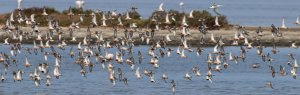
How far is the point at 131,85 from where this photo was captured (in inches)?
2250

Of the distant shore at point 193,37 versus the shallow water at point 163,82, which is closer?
the shallow water at point 163,82

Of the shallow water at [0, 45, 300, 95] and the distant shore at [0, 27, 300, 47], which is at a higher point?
the distant shore at [0, 27, 300, 47]

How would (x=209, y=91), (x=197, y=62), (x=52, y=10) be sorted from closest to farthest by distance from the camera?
(x=209, y=91), (x=197, y=62), (x=52, y=10)

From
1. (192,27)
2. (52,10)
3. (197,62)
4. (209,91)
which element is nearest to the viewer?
(209,91)

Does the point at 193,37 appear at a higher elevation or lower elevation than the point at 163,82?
higher

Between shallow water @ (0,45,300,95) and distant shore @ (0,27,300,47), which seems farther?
distant shore @ (0,27,300,47)

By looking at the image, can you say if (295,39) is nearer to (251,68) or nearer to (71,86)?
(251,68)

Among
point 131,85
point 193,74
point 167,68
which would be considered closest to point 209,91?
point 131,85

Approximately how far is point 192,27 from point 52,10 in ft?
45.8

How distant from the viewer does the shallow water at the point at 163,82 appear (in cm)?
5422

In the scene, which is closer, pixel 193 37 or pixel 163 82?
pixel 163 82

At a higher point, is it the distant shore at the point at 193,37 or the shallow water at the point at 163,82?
the distant shore at the point at 193,37

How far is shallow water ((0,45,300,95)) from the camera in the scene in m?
Result: 54.2

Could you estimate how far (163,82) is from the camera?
59.1 meters
